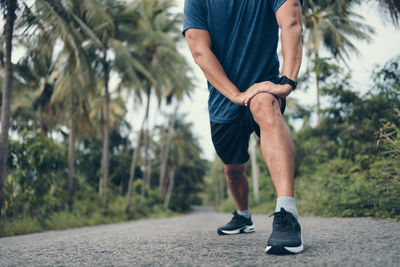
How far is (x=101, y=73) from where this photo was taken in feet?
43.0

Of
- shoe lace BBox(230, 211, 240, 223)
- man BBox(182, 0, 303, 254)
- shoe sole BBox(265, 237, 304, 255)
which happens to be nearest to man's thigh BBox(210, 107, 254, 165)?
man BBox(182, 0, 303, 254)

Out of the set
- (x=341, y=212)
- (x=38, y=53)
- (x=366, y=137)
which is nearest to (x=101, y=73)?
(x=38, y=53)

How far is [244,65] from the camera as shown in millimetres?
2004

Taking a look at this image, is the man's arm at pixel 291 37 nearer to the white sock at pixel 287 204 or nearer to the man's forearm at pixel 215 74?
the man's forearm at pixel 215 74

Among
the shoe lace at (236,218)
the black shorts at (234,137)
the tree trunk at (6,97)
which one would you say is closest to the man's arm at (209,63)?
the black shorts at (234,137)

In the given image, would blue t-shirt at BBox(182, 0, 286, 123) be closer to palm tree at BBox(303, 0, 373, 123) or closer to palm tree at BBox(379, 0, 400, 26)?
palm tree at BBox(379, 0, 400, 26)

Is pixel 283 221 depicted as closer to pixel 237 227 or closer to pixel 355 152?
pixel 237 227

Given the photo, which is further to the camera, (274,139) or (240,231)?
(240,231)

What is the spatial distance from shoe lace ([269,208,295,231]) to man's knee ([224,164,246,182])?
2.78ft

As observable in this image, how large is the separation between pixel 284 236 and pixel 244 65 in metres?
1.10

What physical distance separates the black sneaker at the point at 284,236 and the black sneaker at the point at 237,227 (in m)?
0.95

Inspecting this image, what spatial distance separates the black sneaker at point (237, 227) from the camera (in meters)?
2.32

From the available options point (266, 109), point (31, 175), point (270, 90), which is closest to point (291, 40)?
point (270, 90)

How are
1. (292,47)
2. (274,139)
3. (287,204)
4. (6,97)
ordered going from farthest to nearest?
(6,97), (292,47), (274,139), (287,204)
